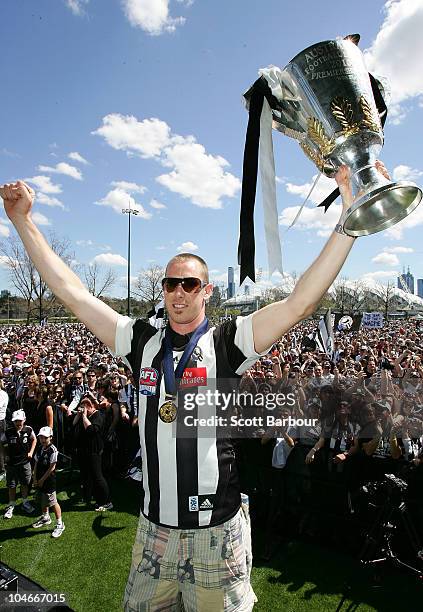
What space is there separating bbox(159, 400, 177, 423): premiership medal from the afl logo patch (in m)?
0.08

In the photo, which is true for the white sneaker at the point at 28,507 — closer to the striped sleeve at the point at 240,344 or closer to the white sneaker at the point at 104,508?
the white sneaker at the point at 104,508

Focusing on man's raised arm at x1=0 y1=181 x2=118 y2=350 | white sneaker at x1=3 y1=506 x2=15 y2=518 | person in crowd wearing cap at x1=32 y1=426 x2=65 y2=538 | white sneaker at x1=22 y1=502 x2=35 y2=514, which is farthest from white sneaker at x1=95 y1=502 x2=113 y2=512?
man's raised arm at x1=0 y1=181 x2=118 y2=350

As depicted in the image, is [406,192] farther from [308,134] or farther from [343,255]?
[308,134]

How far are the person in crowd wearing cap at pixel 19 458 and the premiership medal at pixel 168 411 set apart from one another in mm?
6466

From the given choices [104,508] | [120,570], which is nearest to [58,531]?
[104,508]

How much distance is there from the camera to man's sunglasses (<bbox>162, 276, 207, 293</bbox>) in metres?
2.00

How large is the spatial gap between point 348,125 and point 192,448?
60.7 inches

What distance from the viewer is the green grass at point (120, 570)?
15.3 ft

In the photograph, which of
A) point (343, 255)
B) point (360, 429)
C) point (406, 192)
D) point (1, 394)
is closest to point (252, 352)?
point (343, 255)

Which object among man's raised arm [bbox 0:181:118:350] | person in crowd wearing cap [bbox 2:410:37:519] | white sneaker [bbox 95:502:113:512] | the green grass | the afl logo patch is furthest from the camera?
person in crowd wearing cap [bbox 2:410:37:519]

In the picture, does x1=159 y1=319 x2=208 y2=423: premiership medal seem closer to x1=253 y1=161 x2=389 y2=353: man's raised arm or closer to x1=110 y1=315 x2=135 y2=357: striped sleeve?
x1=110 y1=315 x2=135 y2=357: striped sleeve

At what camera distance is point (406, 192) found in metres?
1.62

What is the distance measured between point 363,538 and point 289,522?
1156 millimetres

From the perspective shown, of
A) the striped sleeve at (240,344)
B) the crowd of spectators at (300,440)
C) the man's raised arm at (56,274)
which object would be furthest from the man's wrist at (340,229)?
the crowd of spectators at (300,440)
